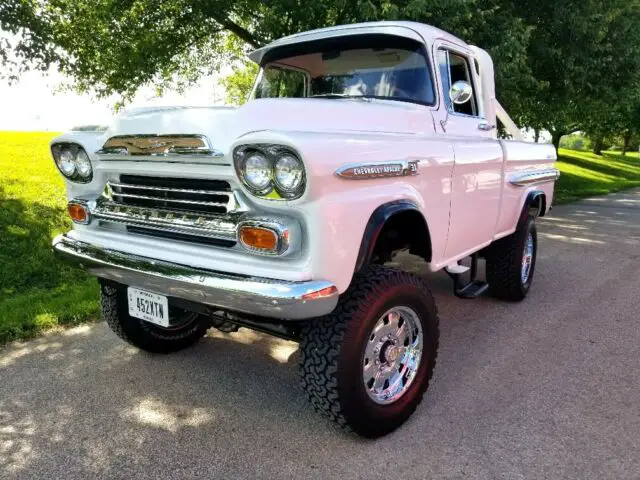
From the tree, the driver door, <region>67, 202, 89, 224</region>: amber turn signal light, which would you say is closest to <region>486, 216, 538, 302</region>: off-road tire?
the driver door

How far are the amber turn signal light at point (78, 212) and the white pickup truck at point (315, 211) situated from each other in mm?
13

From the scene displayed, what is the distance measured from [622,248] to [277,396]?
6429mm

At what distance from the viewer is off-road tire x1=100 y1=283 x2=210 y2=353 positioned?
351 centimetres

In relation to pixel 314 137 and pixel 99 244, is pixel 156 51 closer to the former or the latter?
pixel 99 244

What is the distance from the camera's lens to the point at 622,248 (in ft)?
25.1

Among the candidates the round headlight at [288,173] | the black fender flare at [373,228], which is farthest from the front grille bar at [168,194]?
the black fender flare at [373,228]

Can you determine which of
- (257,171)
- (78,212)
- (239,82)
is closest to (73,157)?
(78,212)

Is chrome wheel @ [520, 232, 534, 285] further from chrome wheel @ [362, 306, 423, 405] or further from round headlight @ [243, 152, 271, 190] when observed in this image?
round headlight @ [243, 152, 271, 190]

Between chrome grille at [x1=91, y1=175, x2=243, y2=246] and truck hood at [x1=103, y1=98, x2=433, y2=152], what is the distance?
24 cm

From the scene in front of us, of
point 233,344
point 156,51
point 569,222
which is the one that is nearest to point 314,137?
point 233,344

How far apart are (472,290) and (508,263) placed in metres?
0.78

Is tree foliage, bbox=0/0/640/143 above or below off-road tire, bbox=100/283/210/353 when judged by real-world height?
above

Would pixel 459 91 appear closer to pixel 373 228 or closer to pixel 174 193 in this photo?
pixel 373 228

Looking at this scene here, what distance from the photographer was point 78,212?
3104 millimetres
